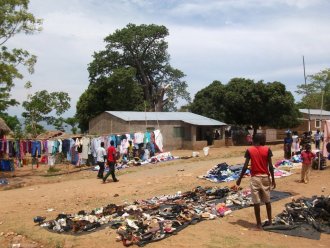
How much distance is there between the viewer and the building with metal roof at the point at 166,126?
29344mm

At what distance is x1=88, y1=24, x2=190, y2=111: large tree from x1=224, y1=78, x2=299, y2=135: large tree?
35.9 ft

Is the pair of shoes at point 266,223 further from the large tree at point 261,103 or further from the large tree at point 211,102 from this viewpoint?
the large tree at point 211,102

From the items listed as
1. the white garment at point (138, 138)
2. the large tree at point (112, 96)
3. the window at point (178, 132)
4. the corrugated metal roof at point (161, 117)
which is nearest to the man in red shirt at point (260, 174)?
the white garment at point (138, 138)

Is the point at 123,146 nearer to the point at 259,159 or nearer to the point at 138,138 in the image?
the point at 138,138

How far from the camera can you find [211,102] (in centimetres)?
3997

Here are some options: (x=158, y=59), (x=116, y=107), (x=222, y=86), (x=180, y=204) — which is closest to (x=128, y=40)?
(x=158, y=59)

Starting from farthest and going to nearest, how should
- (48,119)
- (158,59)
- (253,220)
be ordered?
(158,59)
(48,119)
(253,220)

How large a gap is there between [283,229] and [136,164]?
47.6ft

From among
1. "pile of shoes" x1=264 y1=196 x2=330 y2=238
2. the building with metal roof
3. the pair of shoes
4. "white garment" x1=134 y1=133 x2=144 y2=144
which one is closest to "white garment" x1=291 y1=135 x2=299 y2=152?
"white garment" x1=134 y1=133 x2=144 y2=144

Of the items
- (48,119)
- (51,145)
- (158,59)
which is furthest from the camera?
(158,59)

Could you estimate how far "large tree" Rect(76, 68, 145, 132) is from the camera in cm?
4091

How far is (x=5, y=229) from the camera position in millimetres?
→ 8891

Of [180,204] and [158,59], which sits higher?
[158,59]

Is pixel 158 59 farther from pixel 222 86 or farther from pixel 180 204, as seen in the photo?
pixel 180 204
